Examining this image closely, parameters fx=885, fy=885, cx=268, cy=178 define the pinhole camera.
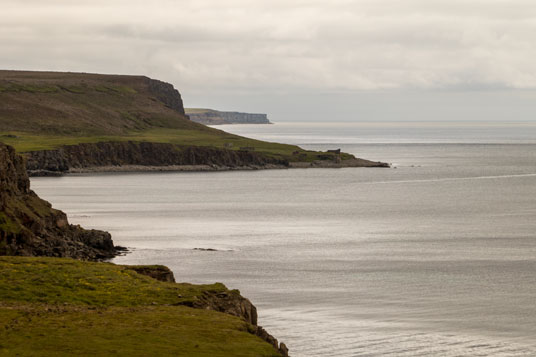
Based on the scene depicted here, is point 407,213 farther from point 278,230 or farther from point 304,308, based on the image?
point 304,308

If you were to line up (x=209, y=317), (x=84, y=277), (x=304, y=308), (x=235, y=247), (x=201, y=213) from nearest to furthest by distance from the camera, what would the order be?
(x=209, y=317) → (x=84, y=277) → (x=304, y=308) → (x=235, y=247) → (x=201, y=213)

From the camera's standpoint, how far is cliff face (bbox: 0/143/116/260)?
76.6m

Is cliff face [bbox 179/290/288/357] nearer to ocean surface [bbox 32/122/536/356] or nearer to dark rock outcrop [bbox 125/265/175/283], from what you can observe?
ocean surface [bbox 32/122/536/356]

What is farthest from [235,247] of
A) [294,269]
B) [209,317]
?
[209,317]

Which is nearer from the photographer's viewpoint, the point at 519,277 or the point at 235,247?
the point at 519,277

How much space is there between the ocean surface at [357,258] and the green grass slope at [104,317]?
11328 millimetres

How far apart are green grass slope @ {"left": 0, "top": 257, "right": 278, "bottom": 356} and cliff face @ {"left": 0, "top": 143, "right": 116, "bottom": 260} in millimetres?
17523

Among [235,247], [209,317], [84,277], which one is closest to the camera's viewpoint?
[209,317]

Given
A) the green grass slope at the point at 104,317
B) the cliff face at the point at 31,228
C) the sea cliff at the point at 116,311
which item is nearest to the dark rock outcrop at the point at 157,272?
the sea cliff at the point at 116,311

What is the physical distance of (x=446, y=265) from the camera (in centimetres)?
9325

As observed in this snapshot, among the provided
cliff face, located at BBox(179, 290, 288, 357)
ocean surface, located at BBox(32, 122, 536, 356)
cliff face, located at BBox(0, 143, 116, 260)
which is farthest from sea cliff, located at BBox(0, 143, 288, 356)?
cliff face, located at BBox(0, 143, 116, 260)

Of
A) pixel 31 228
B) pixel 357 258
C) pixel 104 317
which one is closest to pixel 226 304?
pixel 104 317

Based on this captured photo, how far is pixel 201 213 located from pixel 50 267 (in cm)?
9239

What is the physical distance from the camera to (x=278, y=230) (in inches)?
4975
